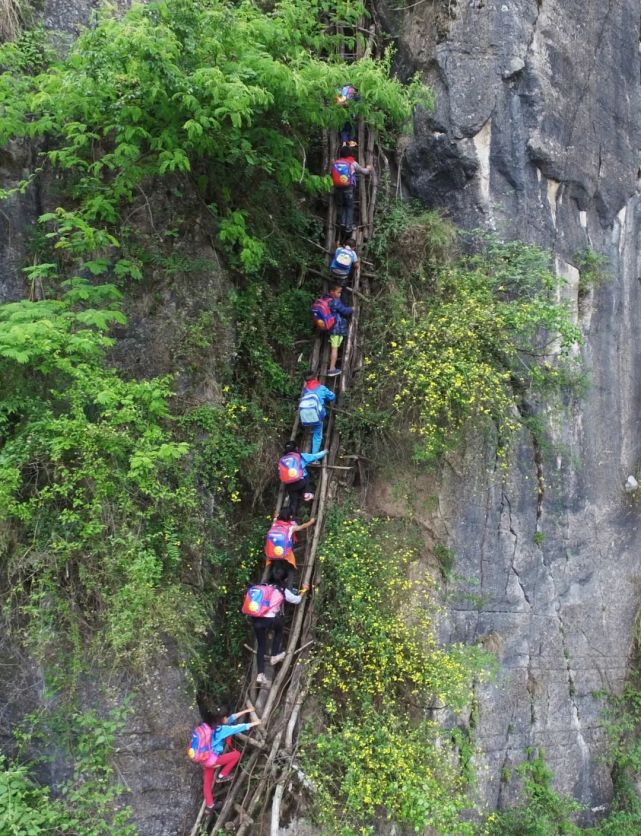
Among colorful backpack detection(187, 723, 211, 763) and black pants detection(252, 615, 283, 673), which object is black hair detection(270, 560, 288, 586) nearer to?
black pants detection(252, 615, 283, 673)

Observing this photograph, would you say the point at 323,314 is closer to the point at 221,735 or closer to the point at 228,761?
the point at 221,735

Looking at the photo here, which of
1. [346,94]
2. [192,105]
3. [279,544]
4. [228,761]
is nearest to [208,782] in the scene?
[228,761]

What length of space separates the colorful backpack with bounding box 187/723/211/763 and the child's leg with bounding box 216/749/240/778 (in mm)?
196

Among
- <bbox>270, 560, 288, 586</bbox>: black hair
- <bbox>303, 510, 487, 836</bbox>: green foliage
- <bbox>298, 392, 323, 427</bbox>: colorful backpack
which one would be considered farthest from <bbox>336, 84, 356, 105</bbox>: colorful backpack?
<bbox>270, 560, 288, 586</bbox>: black hair

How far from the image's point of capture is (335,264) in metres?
7.13

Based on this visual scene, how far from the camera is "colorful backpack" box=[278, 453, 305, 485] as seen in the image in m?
6.38

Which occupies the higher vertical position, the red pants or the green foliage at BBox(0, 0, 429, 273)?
the green foliage at BBox(0, 0, 429, 273)

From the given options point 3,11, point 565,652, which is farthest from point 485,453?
point 3,11

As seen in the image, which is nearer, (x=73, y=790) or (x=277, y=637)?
(x=73, y=790)

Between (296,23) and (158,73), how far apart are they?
6.77 feet

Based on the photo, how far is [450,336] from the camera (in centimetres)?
620

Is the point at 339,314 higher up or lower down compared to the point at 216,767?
higher up

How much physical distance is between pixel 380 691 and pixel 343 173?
581 cm

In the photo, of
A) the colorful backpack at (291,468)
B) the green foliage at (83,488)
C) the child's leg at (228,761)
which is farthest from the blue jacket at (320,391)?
the child's leg at (228,761)
